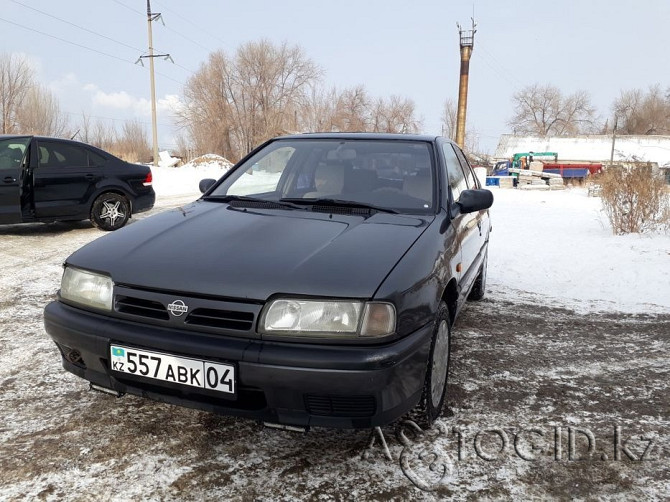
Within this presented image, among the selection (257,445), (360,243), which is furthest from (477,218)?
(257,445)

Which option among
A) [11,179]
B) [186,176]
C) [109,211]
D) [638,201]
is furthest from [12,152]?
[186,176]

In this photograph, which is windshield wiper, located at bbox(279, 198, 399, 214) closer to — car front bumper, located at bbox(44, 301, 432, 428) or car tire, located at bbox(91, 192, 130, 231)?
car front bumper, located at bbox(44, 301, 432, 428)

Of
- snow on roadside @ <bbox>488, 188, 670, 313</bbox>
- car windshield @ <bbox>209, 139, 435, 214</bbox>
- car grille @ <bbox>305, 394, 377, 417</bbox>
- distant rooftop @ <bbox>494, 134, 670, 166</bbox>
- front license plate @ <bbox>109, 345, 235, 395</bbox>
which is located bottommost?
snow on roadside @ <bbox>488, 188, 670, 313</bbox>

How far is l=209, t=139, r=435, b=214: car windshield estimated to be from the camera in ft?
10.2

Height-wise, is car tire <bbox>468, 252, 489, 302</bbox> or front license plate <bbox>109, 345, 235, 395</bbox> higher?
front license plate <bbox>109, 345, 235, 395</bbox>

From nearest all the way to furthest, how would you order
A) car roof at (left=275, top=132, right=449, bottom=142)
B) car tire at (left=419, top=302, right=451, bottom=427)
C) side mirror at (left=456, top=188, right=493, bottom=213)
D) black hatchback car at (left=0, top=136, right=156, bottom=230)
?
car tire at (left=419, top=302, right=451, bottom=427) < side mirror at (left=456, top=188, right=493, bottom=213) < car roof at (left=275, top=132, right=449, bottom=142) < black hatchback car at (left=0, top=136, right=156, bottom=230)

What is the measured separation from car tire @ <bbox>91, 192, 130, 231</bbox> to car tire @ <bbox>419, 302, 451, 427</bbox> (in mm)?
6954

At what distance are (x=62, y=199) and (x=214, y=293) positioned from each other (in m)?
6.67

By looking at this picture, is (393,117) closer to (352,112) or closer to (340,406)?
(352,112)

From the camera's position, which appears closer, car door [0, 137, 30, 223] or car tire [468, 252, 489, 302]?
car tire [468, 252, 489, 302]

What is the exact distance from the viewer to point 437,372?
8.43ft

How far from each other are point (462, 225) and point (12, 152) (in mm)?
6682

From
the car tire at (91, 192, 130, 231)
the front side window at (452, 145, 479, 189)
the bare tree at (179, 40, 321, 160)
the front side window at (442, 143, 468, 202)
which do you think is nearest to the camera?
the front side window at (442, 143, 468, 202)

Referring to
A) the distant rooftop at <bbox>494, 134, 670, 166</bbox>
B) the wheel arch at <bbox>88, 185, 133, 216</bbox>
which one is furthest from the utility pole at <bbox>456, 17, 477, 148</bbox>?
the distant rooftop at <bbox>494, 134, 670, 166</bbox>
